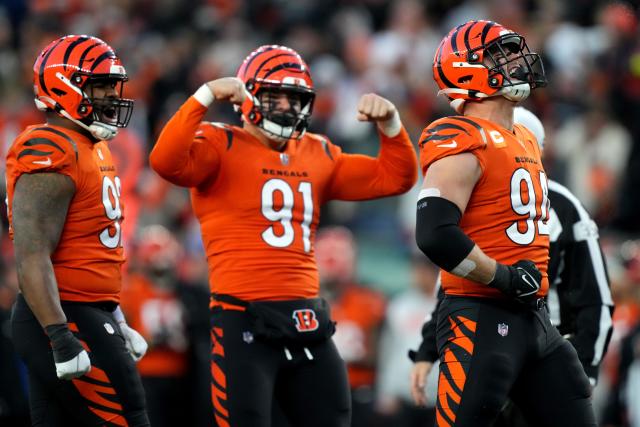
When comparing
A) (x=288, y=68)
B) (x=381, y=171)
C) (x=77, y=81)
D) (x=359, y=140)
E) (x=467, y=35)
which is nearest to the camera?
(x=467, y=35)

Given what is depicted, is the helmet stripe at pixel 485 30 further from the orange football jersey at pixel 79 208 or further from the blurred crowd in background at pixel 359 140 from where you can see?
the blurred crowd in background at pixel 359 140

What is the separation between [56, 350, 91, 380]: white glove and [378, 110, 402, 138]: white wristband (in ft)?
6.33

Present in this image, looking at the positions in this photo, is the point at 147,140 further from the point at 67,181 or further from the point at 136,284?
the point at 67,181

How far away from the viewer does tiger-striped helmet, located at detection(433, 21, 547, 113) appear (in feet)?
15.4

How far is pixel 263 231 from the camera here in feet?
17.4

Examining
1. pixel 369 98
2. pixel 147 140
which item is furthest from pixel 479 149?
pixel 147 140

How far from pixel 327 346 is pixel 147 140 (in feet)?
28.1

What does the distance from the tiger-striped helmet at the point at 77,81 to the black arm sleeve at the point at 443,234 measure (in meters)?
1.54

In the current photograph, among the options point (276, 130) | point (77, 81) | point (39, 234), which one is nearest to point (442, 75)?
point (276, 130)

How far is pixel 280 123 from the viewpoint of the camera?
5.36 m

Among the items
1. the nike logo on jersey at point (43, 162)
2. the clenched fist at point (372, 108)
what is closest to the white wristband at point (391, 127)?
the clenched fist at point (372, 108)

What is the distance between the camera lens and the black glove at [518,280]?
4383 mm

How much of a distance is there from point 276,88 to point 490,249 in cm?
148

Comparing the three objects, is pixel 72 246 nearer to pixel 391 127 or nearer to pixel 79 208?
pixel 79 208
